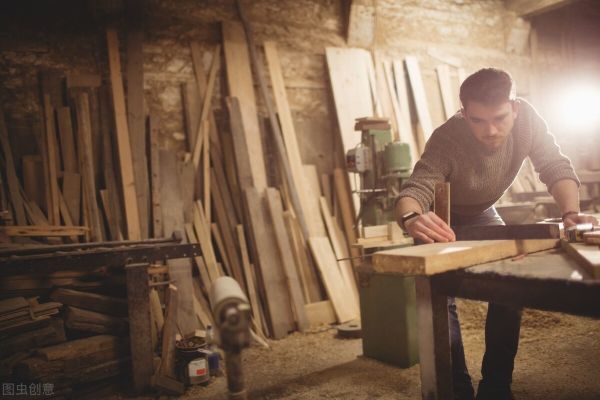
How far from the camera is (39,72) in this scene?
3.77 meters

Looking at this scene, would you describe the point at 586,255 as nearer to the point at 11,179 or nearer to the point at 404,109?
the point at 11,179

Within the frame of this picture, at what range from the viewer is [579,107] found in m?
5.57

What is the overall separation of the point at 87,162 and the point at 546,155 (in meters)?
3.49

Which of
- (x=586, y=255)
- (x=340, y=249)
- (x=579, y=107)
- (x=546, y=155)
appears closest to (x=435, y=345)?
(x=586, y=255)

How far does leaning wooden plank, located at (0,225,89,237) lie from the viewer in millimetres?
3154

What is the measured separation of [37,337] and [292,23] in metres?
3.92

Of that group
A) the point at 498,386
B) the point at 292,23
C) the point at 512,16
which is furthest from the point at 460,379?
the point at 512,16

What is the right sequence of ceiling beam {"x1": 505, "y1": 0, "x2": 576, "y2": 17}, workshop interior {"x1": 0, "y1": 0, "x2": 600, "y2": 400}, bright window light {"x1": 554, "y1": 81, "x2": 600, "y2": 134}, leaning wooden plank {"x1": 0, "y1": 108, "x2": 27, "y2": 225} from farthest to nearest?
ceiling beam {"x1": 505, "y1": 0, "x2": 576, "y2": 17}, bright window light {"x1": 554, "y1": 81, "x2": 600, "y2": 134}, leaning wooden plank {"x1": 0, "y1": 108, "x2": 27, "y2": 225}, workshop interior {"x1": 0, "y1": 0, "x2": 600, "y2": 400}

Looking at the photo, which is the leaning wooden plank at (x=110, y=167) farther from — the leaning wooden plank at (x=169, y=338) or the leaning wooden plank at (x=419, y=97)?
the leaning wooden plank at (x=419, y=97)

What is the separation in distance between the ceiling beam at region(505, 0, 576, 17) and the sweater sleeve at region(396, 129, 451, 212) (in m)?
5.01

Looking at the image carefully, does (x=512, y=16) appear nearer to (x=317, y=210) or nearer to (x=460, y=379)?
(x=317, y=210)

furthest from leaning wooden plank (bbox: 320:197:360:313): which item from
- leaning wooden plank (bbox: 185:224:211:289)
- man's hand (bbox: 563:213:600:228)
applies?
man's hand (bbox: 563:213:600:228)

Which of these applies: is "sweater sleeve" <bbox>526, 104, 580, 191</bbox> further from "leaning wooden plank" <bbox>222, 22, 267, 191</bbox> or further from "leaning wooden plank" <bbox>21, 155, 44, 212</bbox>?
"leaning wooden plank" <bbox>21, 155, 44, 212</bbox>

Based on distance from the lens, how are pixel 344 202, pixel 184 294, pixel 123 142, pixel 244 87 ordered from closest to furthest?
pixel 184 294
pixel 123 142
pixel 244 87
pixel 344 202
